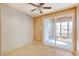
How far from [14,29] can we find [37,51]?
676mm

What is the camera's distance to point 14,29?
1.98 metres

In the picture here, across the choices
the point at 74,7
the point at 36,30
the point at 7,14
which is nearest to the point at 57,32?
the point at 36,30

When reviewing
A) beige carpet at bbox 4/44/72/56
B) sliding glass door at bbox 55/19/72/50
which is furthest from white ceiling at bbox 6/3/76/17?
beige carpet at bbox 4/44/72/56

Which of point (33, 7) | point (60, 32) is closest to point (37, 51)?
point (60, 32)

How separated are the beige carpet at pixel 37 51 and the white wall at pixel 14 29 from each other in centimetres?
11

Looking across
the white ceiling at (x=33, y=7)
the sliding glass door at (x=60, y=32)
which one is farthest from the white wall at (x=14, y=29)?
the sliding glass door at (x=60, y=32)

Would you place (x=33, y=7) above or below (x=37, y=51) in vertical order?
above

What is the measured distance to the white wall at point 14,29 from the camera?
6.29ft

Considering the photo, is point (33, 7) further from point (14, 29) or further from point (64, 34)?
point (64, 34)

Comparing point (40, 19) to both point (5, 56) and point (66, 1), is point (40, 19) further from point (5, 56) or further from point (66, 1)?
point (5, 56)

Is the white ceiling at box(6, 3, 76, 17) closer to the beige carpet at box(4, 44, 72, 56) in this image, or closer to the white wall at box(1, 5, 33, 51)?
the white wall at box(1, 5, 33, 51)

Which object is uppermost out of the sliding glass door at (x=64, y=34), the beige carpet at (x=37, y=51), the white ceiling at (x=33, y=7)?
the white ceiling at (x=33, y=7)

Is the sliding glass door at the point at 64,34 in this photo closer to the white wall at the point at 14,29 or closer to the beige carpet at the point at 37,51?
the beige carpet at the point at 37,51

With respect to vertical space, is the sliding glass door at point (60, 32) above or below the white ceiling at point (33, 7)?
below
